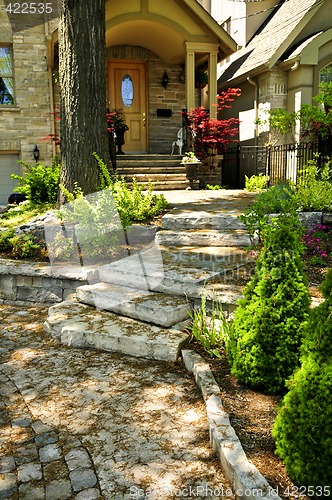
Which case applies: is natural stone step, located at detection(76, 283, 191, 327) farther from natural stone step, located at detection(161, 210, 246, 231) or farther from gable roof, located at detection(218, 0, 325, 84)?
gable roof, located at detection(218, 0, 325, 84)

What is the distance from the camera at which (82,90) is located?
21.7ft

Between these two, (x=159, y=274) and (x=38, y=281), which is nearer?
(x=159, y=274)

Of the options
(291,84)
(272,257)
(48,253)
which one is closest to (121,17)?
(291,84)

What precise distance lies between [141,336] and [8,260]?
107 inches

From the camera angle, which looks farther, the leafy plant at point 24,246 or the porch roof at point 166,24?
the porch roof at point 166,24

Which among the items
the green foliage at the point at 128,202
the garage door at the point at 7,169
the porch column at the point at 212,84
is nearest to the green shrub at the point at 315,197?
the green foliage at the point at 128,202

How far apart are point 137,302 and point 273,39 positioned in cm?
1092

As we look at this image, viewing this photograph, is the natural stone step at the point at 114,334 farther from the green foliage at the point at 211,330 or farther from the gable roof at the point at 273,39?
the gable roof at the point at 273,39

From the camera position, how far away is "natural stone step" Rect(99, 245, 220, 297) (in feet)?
15.5

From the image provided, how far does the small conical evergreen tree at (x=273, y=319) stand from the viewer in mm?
3029

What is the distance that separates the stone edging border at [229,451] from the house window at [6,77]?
11.4m

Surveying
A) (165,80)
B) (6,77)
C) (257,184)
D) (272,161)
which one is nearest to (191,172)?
(257,184)

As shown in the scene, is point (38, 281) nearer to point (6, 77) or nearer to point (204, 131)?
point (204, 131)

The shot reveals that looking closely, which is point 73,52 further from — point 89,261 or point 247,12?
point 247,12
